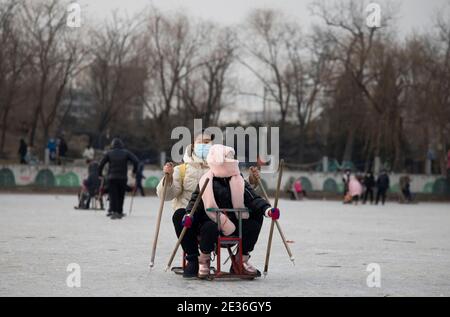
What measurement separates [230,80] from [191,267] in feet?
180

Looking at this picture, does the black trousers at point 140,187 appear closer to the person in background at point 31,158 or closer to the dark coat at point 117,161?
the person in background at point 31,158

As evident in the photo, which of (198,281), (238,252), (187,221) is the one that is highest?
(187,221)

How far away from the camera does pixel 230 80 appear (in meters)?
64.9

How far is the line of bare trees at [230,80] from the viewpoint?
52.7m

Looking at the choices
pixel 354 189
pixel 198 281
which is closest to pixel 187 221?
pixel 198 281

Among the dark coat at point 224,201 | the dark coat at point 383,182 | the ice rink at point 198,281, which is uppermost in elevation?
the dark coat at point 383,182

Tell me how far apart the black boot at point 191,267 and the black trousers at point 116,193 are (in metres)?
12.7

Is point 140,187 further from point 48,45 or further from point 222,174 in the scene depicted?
point 222,174

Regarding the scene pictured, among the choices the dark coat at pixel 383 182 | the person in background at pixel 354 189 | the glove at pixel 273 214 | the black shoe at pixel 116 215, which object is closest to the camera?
the glove at pixel 273 214

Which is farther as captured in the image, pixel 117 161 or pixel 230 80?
pixel 230 80

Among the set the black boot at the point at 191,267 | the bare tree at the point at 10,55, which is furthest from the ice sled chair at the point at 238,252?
the bare tree at the point at 10,55

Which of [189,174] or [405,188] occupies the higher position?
[189,174]
